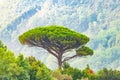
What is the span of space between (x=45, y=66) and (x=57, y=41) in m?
16.2

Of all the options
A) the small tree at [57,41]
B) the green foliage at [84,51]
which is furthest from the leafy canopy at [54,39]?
the green foliage at [84,51]

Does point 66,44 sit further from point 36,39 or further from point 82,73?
point 82,73

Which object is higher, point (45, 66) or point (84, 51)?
point (84, 51)

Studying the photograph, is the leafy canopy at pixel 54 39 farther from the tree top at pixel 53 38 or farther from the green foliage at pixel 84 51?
the green foliage at pixel 84 51

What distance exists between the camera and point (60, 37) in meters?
55.5

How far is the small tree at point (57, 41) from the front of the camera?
55.6 meters

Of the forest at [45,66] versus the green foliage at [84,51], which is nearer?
the forest at [45,66]

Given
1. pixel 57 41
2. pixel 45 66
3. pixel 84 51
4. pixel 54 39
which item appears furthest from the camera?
pixel 84 51

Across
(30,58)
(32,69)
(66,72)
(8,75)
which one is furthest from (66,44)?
(8,75)

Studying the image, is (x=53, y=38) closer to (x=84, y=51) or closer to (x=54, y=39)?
(x=54, y=39)

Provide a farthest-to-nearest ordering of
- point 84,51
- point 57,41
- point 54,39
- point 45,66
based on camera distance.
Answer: point 84,51 → point 57,41 → point 54,39 → point 45,66

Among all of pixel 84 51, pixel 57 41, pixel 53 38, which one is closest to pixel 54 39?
pixel 53 38

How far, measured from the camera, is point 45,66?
39.5 meters

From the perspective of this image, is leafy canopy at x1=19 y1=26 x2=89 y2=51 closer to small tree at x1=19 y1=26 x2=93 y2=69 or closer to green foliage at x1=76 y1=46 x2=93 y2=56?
small tree at x1=19 y1=26 x2=93 y2=69
